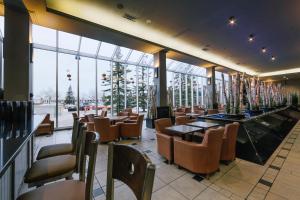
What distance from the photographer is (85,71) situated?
7.65m

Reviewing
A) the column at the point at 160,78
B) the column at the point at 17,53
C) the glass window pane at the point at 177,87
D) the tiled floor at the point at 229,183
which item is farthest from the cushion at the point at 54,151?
the glass window pane at the point at 177,87

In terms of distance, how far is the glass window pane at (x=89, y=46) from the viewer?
7156mm

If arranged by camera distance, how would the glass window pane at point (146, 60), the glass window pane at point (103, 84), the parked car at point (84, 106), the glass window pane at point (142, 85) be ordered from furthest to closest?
the glass window pane at point (142, 85) → the glass window pane at point (146, 60) → the glass window pane at point (103, 84) → the parked car at point (84, 106)

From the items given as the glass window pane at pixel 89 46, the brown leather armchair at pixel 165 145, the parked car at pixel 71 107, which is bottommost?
the brown leather armchair at pixel 165 145

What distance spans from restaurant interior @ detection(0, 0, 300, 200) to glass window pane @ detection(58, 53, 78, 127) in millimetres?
45

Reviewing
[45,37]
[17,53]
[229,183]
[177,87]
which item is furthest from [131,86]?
[229,183]

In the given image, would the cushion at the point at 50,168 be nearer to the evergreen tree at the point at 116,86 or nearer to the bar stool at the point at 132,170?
the bar stool at the point at 132,170

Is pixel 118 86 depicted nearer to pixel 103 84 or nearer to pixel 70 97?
pixel 103 84

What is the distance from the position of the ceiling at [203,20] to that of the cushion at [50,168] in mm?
3915

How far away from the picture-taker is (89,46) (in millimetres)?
7402

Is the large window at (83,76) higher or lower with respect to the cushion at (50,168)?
higher

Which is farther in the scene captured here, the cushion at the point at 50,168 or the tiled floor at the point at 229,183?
the tiled floor at the point at 229,183

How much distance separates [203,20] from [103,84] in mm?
5772

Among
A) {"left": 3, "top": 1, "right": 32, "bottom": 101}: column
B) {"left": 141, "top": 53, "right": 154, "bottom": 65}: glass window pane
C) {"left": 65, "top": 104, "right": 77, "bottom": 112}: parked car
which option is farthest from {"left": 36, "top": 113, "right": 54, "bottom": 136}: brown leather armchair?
{"left": 141, "top": 53, "right": 154, "bottom": 65}: glass window pane
